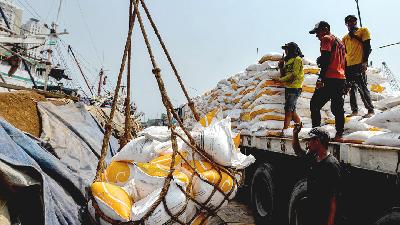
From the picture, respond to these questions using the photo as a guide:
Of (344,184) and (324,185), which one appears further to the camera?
(344,184)

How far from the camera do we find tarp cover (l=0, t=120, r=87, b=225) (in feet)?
6.32

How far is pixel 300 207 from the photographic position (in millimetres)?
3707

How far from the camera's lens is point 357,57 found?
202 inches

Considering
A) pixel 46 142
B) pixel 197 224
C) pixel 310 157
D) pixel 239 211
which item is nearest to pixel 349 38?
pixel 310 157

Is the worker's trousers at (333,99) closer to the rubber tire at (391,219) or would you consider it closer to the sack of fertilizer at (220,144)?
the rubber tire at (391,219)

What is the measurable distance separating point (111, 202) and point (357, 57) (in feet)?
15.4

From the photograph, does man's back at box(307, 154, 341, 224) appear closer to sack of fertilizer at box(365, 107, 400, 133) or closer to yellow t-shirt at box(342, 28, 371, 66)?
sack of fertilizer at box(365, 107, 400, 133)

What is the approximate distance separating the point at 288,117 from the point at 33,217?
168 inches

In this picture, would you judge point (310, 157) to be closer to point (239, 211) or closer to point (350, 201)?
point (350, 201)

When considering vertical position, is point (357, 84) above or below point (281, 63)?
below

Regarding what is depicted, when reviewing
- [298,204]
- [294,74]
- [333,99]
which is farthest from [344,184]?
[294,74]

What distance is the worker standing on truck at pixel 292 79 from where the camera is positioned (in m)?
5.45

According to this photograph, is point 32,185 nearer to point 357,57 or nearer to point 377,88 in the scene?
point 357,57

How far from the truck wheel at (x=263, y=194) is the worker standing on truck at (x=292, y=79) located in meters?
0.89
